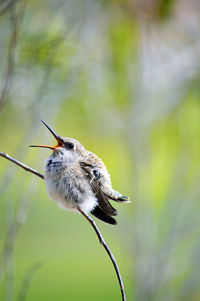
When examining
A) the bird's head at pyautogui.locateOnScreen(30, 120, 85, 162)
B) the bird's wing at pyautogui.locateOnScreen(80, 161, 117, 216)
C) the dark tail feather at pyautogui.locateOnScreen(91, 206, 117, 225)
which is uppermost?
the bird's head at pyautogui.locateOnScreen(30, 120, 85, 162)

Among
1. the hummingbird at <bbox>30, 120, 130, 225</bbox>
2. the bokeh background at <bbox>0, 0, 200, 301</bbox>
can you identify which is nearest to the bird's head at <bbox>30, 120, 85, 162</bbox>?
the hummingbird at <bbox>30, 120, 130, 225</bbox>

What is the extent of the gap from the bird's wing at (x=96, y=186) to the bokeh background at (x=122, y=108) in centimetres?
31

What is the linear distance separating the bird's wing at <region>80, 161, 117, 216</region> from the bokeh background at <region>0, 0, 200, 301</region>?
1.01 feet

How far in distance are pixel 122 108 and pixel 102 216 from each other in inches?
69.5

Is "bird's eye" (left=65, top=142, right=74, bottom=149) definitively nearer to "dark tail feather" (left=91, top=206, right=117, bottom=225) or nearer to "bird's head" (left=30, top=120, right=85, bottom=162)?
"bird's head" (left=30, top=120, right=85, bottom=162)

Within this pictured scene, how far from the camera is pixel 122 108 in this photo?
12.5 feet

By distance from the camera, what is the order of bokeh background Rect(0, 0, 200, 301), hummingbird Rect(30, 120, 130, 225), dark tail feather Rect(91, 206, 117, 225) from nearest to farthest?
hummingbird Rect(30, 120, 130, 225)
dark tail feather Rect(91, 206, 117, 225)
bokeh background Rect(0, 0, 200, 301)

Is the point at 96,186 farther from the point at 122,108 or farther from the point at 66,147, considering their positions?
the point at 122,108

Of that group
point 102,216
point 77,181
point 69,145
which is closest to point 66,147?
point 69,145

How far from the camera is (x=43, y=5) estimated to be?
2762 millimetres

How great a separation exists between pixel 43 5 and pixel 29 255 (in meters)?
3.62

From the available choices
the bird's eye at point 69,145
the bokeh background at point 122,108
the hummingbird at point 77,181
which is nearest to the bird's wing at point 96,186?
the hummingbird at point 77,181

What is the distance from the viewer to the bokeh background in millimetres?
2504

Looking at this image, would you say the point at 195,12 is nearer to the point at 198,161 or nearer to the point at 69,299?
the point at 198,161
